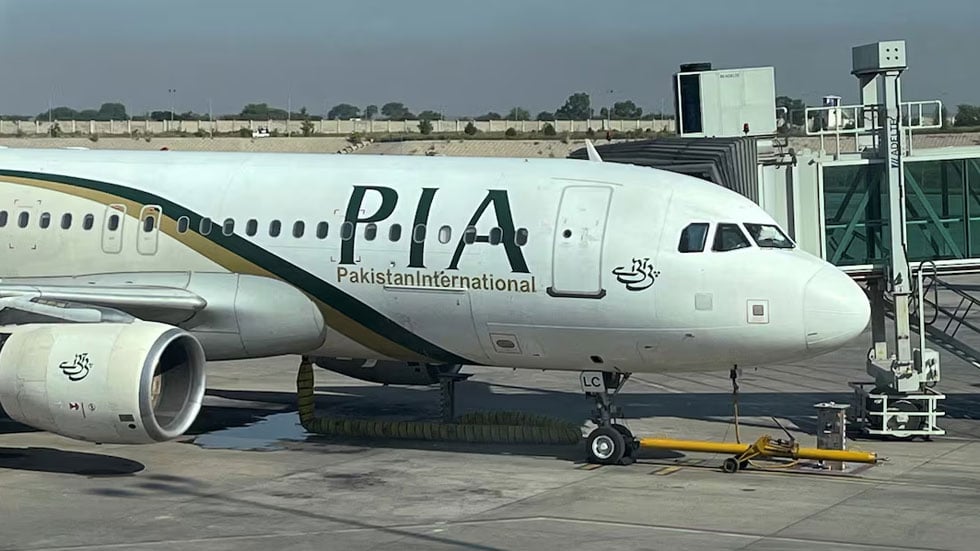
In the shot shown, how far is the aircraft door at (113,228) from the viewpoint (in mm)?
20594

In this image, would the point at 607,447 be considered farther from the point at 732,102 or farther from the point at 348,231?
the point at 732,102

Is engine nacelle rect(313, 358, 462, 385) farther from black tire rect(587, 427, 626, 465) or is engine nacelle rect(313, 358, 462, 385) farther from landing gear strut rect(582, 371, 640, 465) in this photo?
black tire rect(587, 427, 626, 465)

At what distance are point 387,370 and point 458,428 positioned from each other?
245 cm

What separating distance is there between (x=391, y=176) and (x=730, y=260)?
15.9 feet

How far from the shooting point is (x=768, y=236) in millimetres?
18516

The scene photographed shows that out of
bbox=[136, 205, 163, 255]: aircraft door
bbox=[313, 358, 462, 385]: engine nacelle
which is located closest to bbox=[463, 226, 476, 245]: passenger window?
bbox=[313, 358, 462, 385]: engine nacelle

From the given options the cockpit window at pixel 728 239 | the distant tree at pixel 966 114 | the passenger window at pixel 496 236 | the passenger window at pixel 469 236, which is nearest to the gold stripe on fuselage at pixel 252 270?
the passenger window at pixel 469 236

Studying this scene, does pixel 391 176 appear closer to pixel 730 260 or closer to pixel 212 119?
pixel 730 260

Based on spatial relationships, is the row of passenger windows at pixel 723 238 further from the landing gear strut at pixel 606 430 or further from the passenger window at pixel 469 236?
the passenger window at pixel 469 236

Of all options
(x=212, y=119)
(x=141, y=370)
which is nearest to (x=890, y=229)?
(x=141, y=370)

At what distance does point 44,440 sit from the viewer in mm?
21250

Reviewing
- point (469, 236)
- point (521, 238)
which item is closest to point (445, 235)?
point (469, 236)

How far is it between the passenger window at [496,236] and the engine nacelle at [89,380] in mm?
4104

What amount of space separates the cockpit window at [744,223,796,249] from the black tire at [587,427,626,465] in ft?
10.1
